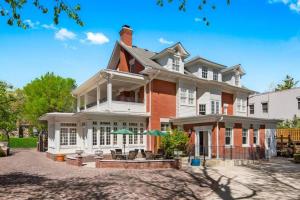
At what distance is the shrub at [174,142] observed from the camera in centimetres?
2381

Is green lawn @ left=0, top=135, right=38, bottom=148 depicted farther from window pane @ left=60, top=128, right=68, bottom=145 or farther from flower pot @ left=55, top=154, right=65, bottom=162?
flower pot @ left=55, top=154, right=65, bottom=162

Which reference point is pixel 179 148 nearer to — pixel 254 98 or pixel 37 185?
pixel 37 185

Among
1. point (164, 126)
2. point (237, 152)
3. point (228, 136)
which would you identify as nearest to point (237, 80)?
point (228, 136)

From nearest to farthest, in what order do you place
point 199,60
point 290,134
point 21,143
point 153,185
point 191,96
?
point 153,185 < point 191,96 < point 199,60 < point 290,134 < point 21,143

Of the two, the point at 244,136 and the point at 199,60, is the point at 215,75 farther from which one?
the point at 244,136

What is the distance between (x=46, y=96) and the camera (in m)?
A: 45.3

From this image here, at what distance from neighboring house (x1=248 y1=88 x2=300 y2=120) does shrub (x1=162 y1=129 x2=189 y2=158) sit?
2286 centimetres

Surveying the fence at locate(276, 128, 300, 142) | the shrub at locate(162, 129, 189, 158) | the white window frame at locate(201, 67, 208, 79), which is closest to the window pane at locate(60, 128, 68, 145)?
the shrub at locate(162, 129, 189, 158)

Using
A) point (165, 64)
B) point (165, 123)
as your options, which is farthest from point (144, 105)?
point (165, 64)

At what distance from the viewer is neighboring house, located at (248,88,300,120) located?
39.8 meters

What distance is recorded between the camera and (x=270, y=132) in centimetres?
2980

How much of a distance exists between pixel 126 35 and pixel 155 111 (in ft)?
31.7

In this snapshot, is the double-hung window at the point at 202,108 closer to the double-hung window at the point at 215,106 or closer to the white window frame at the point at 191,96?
the double-hung window at the point at 215,106

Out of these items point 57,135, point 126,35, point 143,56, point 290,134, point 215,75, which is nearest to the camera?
point 57,135
